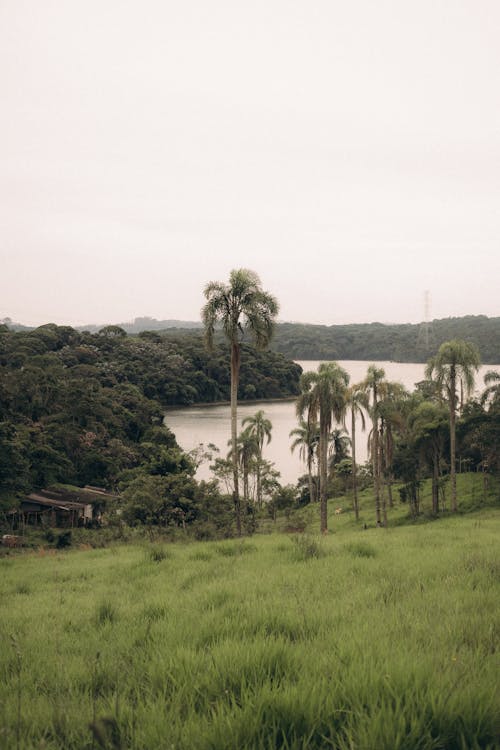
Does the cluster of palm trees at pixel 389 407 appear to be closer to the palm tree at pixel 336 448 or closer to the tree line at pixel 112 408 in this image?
the tree line at pixel 112 408

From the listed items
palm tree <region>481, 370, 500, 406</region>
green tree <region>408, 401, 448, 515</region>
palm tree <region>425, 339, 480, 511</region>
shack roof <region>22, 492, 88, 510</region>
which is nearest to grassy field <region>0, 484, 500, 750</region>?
palm tree <region>425, 339, 480, 511</region>

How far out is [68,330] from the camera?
11075 cm

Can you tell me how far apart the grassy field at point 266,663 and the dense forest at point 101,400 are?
20469 mm

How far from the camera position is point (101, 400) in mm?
57344

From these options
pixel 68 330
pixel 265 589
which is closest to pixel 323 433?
pixel 265 589

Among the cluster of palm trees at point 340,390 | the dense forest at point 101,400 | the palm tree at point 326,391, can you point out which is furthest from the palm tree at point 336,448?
the palm tree at point 326,391

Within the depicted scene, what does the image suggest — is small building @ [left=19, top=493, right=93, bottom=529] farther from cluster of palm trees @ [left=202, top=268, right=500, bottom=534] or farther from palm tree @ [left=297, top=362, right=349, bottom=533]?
palm tree @ [left=297, top=362, right=349, bottom=533]

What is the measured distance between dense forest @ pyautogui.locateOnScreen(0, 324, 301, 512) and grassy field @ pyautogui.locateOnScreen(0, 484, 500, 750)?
2047cm

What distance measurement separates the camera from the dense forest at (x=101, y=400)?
3572 centimetres

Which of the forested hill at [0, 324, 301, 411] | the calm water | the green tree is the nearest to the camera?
the green tree

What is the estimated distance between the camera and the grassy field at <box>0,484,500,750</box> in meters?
2.56

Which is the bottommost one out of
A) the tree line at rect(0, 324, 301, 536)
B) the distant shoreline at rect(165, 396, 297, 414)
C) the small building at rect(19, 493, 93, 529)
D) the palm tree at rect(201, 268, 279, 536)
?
the small building at rect(19, 493, 93, 529)

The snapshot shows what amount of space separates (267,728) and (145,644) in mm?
2096

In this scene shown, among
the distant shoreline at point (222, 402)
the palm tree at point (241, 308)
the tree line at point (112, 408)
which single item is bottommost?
the distant shoreline at point (222, 402)
